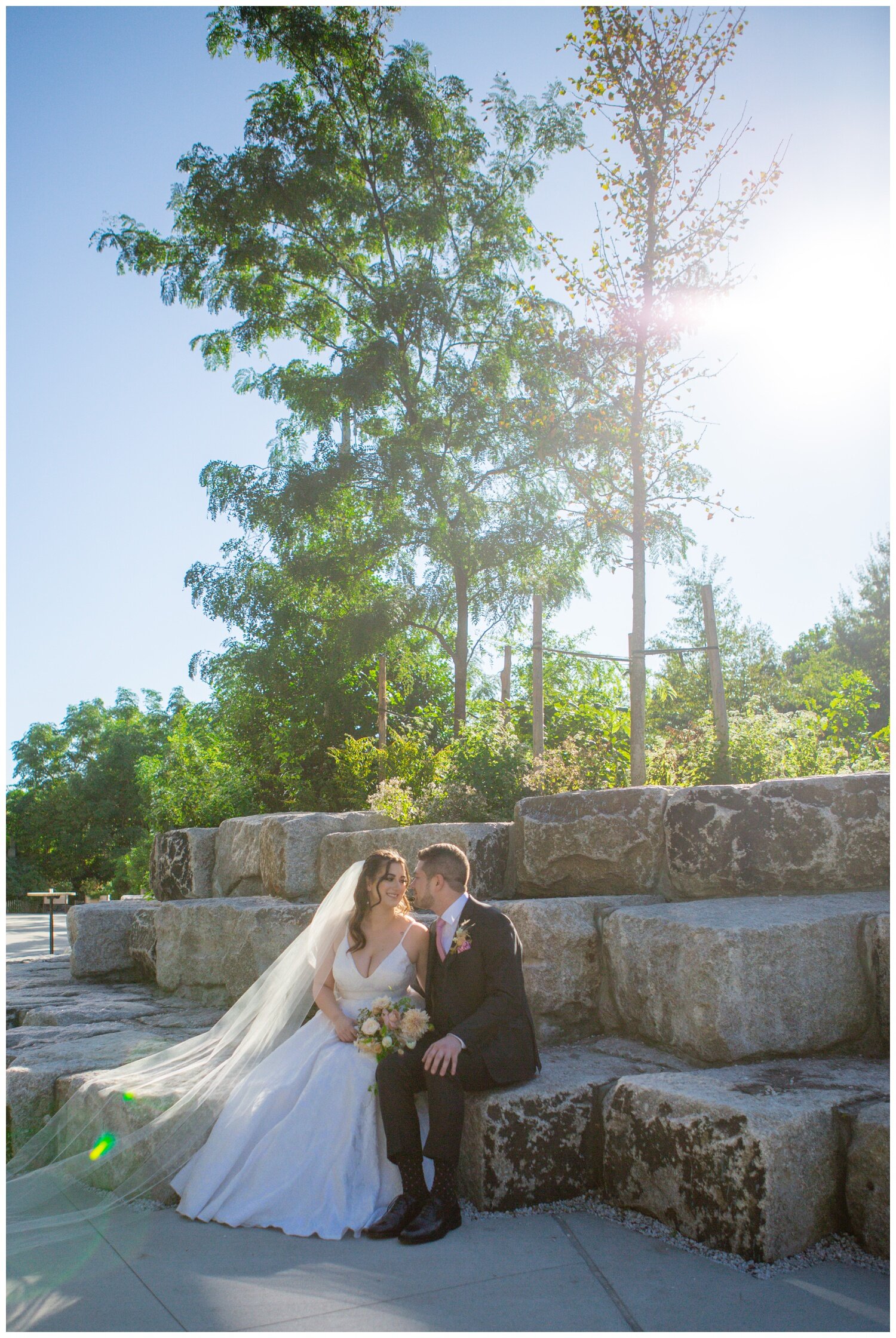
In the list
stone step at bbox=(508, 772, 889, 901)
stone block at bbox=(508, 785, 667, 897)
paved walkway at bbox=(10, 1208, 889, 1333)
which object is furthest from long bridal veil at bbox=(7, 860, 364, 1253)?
stone step at bbox=(508, 772, 889, 901)

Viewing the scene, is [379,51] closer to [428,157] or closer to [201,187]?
[428,157]

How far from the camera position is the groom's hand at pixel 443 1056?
3.61m

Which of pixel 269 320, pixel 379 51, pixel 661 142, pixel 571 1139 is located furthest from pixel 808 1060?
pixel 379 51

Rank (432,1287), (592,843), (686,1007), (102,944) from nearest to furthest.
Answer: (432,1287) → (686,1007) → (592,843) → (102,944)

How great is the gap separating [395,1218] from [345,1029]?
85 centimetres

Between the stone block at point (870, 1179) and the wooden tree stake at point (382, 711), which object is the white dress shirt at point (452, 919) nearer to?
the stone block at point (870, 1179)

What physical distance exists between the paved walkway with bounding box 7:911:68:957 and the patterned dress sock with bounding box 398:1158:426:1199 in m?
10.0

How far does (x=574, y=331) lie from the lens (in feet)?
24.3

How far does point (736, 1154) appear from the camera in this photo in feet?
9.77

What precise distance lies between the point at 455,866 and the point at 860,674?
503cm

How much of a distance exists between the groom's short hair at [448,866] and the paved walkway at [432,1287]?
1.36m

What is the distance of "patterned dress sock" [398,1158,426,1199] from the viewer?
3.54m

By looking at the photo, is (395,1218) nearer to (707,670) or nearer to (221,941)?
(221,941)

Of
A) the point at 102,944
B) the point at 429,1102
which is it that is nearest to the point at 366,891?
the point at 429,1102
